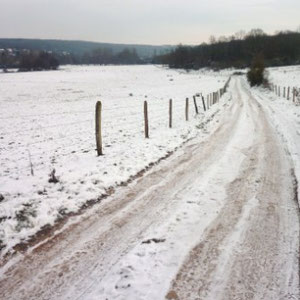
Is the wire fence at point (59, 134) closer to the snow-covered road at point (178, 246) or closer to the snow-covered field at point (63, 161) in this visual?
the snow-covered field at point (63, 161)

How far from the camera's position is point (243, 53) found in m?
153

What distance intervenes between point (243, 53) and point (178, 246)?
6271 inches

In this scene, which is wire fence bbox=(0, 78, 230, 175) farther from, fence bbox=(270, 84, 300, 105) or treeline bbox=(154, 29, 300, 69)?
treeline bbox=(154, 29, 300, 69)

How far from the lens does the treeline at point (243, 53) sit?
131 metres

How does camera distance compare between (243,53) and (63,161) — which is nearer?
(63,161)

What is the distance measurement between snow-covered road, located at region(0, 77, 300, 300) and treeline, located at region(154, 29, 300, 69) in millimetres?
127252

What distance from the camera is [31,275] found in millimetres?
4473

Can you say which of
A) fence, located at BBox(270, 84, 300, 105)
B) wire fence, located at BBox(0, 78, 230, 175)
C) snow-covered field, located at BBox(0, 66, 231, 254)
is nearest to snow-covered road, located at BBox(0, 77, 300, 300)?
snow-covered field, located at BBox(0, 66, 231, 254)

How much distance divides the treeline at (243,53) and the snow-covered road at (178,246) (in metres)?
127

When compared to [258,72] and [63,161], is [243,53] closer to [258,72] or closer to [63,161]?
[258,72]

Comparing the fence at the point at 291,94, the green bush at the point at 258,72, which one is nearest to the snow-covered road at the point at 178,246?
the fence at the point at 291,94

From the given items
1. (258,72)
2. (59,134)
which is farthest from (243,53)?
(59,134)

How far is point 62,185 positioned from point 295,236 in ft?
15.9

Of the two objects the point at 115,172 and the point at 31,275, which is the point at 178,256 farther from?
the point at 115,172
